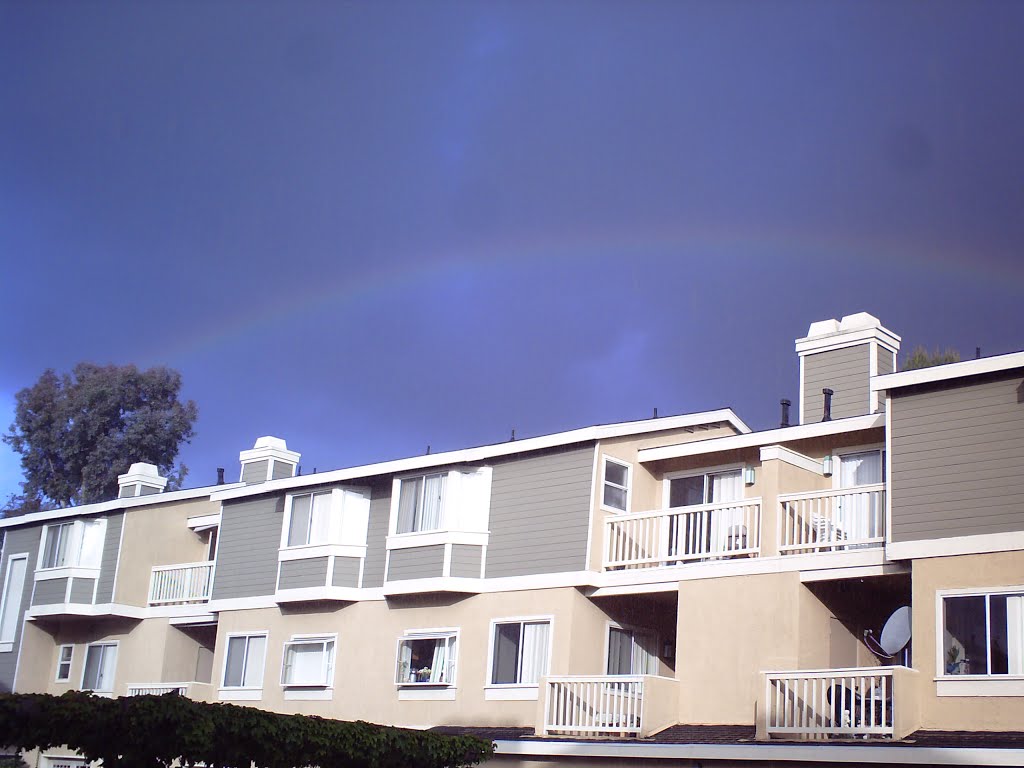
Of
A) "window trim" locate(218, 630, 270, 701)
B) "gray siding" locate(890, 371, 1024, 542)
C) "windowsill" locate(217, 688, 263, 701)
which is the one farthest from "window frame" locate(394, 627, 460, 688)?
"gray siding" locate(890, 371, 1024, 542)

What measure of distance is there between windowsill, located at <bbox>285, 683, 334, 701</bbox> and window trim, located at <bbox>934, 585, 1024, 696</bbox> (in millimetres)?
13854

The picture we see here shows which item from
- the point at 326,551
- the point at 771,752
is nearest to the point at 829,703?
the point at 771,752

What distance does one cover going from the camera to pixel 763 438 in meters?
24.8

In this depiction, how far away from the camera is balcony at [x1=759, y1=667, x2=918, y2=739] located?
18.9m

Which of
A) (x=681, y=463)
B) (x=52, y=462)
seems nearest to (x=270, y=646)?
(x=681, y=463)

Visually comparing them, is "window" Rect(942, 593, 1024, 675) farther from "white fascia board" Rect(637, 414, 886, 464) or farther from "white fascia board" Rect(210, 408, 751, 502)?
"white fascia board" Rect(210, 408, 751, 502)

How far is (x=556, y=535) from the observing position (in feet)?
84.7

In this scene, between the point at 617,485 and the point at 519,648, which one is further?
the point at 617,485

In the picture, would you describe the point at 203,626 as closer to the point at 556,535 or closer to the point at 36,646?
the point at 36,646

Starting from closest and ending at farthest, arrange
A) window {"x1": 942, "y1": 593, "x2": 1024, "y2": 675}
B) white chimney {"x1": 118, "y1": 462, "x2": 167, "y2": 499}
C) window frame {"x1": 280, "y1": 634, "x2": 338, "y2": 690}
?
window {"x1": 942, "y1": 593, "x2": 1024, "y2": 675} → window frame {"x1": 280, "y1": 634, "x2": 338, "y2": 690} → white chimney {"x1": 118, "y1": 462, "x2": 167, "y2": 499}

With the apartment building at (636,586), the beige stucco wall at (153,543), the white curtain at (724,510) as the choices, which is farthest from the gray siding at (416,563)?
the beige stucco wall at (153,543)

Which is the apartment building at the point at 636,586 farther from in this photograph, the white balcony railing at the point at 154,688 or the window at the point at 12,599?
the window at the point at 12,599

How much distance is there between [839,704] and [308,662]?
12846mm

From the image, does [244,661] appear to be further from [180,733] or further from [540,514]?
[180,733]
